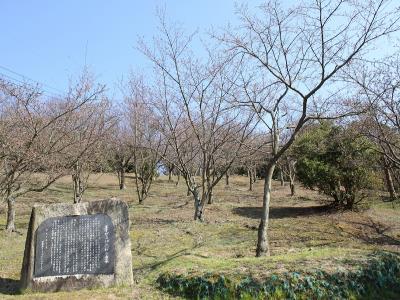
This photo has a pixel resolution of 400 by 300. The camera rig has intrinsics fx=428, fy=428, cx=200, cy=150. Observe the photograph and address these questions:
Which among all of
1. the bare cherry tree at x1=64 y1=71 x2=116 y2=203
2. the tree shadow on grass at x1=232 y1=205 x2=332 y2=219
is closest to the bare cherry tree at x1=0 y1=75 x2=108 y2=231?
the bare cherry tree at x1=64 y1=71 x2=116 y2=203

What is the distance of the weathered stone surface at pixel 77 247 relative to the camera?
22.2ft

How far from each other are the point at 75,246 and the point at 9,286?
1389mm

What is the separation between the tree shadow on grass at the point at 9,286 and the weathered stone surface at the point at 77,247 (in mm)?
262

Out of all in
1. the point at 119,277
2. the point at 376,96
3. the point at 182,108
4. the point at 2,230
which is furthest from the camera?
the point at 182,108

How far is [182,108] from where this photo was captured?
14.6 m

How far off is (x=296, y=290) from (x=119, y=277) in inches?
109

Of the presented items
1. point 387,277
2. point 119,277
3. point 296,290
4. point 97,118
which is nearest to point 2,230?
point 97,118

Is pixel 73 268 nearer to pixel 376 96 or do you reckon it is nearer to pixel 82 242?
pixel 82 242

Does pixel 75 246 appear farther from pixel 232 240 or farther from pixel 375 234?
pixel 375 234

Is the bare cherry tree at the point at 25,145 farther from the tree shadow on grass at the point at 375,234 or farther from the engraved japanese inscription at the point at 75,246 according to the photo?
the tree shadow on grass at the point at 375,234

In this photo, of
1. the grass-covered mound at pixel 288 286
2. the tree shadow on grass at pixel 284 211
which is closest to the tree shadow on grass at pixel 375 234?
the tree shadow on grass at pixel 284 211

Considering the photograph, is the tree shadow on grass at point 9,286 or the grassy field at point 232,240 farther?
the tree shadow on grass at point 9,286

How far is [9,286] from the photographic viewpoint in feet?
23.6

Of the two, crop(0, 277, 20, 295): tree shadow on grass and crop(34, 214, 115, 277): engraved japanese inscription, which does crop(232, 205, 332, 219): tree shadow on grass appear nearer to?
crop(34, 214, 115, 277): engraved japanese inscription
